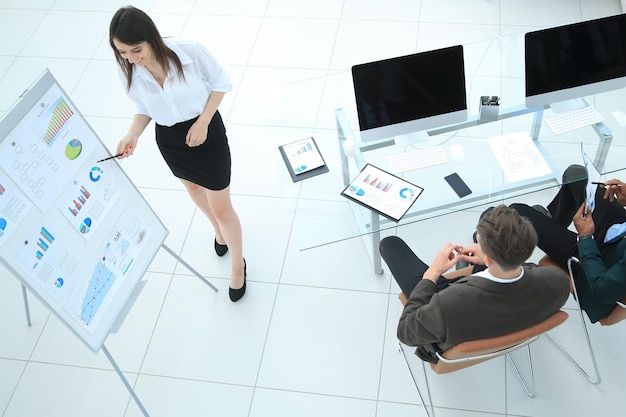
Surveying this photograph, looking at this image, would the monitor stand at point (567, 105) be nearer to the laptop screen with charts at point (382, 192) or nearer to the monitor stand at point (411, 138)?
the monitor stand at point (411, 138)

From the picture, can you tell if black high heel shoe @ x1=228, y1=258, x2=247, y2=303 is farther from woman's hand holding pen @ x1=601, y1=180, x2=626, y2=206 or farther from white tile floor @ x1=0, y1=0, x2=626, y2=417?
woman's hand holding pen @ x1=601, y1=180, x2=626, y2=206

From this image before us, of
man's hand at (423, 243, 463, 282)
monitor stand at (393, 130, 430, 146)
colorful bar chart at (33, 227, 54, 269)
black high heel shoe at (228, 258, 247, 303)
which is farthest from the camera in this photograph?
black high heel shoe at (228, 258, 247, 303)

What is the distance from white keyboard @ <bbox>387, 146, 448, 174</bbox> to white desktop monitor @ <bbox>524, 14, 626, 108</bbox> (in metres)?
0.53

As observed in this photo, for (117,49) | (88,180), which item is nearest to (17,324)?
(88,180)

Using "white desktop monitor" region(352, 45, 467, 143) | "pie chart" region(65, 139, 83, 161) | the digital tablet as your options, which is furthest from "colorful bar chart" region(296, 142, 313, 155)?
"pie chart" region(65, 139, 83, 161)

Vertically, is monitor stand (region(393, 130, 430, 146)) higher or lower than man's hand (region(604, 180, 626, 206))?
higher

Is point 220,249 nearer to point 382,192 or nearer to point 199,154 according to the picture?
point 199,154

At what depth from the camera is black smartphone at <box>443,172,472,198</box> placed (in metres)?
2.70

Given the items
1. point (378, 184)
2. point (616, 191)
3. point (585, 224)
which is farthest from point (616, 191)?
point (378, 184)

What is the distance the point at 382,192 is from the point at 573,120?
1.10 meters

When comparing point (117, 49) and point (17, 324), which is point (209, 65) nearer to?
point (117, 49)

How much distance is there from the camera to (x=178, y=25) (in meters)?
4.85

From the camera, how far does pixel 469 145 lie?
9.43ft

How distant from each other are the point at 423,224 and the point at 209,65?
1623mm
